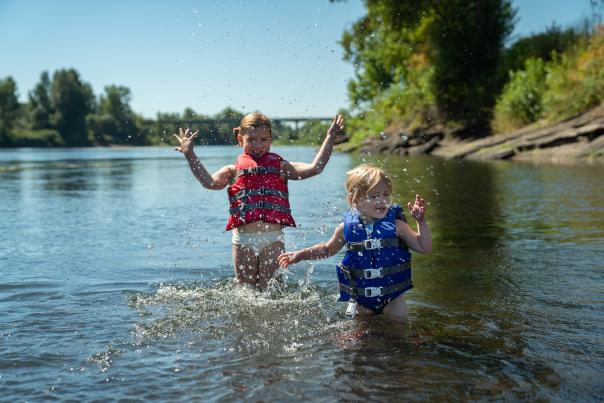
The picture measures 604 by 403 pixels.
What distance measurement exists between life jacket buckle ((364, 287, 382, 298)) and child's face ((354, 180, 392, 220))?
0.52 m

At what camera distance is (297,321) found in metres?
4.98

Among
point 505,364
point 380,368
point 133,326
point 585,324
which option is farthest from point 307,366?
point 585,324

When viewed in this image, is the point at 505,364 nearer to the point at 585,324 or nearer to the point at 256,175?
the point at 585,324

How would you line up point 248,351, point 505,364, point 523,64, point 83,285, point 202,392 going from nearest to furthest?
1. point 202,392
2. point 505,364
3. point 248,351
4. point 83,285
5. point 523,64

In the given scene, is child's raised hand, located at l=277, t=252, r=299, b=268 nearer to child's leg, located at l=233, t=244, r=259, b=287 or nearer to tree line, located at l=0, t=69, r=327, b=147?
child's leg, located at l=233, t=244, r=259, b=287

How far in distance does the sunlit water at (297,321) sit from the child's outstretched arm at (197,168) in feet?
3.30

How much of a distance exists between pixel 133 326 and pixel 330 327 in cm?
147

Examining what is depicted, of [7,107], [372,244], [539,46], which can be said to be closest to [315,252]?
[372,244]

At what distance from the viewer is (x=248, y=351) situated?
4270mm

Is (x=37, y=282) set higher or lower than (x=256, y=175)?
lower

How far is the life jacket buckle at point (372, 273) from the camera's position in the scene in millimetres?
4875

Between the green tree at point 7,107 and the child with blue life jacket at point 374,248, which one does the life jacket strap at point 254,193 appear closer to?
the child with blue life jacket at point 374,248

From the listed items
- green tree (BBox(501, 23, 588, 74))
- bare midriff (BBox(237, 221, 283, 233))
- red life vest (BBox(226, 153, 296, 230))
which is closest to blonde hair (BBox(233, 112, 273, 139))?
red life vest (BBox(226, 153, 296, 230))

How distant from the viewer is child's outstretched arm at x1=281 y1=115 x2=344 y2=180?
5996 mm
